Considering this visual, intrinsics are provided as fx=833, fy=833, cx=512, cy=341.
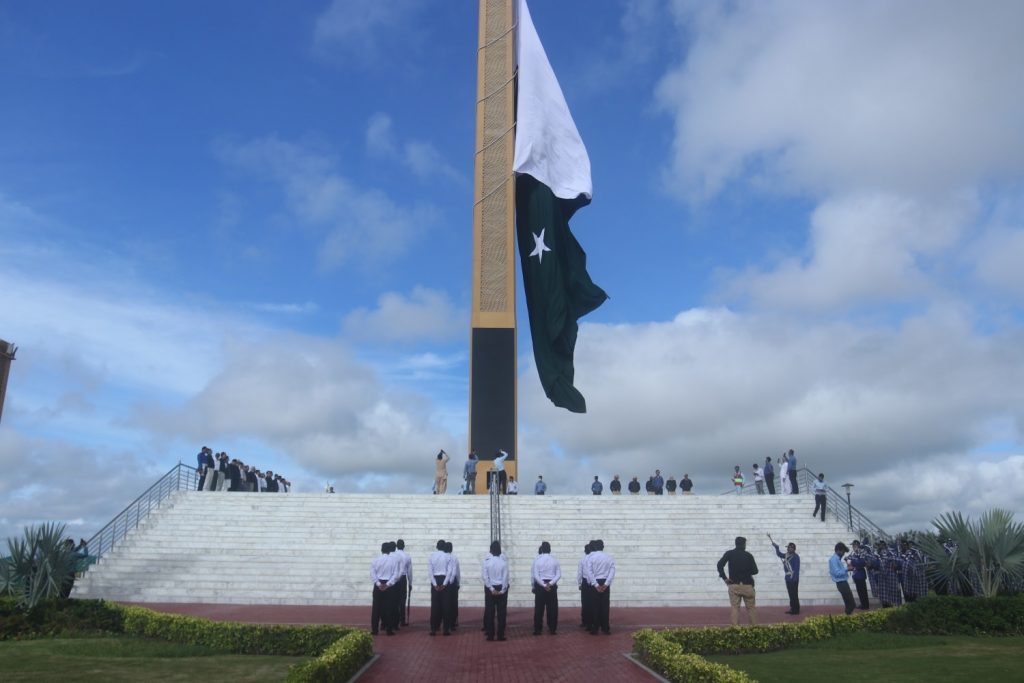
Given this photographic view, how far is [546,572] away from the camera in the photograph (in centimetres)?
1121

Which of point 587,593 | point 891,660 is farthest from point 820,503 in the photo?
point 891,660

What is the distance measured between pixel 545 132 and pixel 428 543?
37.3ft

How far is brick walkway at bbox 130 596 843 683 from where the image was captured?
332 inches

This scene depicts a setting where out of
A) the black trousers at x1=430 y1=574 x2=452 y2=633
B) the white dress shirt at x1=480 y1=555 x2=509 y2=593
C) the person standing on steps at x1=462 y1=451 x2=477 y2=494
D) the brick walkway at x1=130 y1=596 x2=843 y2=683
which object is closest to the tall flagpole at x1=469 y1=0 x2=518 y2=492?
the person standing on steps at x1=462 y1=451 x2=477 y2=494

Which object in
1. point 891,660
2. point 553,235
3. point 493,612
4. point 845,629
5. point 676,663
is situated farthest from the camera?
point 553,235

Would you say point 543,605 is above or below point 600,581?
below

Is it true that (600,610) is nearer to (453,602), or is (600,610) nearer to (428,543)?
(453,602)

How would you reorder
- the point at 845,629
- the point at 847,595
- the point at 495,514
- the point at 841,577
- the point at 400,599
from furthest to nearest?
the point at 495,514, the point at 841,577, the point at 847,595, the point at 400,599, the point at 845,629

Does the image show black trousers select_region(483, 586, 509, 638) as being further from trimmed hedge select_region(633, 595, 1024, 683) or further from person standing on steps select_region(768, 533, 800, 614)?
person standing on steps select_region(768, 533, 800, 614)

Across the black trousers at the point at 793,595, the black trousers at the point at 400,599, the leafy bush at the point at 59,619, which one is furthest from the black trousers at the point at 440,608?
the black trousers at the point at 793,595

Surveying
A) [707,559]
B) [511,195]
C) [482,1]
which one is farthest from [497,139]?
[707,559]

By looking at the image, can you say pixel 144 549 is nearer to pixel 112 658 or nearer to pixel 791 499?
pixel 112 658

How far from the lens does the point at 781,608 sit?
1473 cm

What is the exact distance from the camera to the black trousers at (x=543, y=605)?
1122 centimetres
